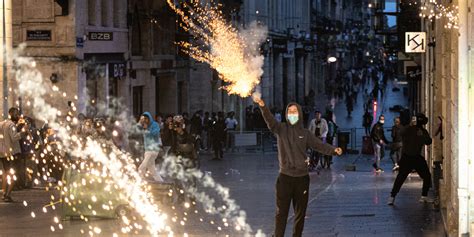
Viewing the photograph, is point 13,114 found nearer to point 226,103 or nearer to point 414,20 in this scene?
point 414,20

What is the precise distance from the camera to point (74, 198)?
1759 cm

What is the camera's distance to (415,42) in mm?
27594

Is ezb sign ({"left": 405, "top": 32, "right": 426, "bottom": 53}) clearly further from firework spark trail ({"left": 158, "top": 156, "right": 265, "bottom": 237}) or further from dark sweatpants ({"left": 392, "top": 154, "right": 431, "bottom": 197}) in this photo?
dark sweatpants ({"left": 392, "top": 154, "right": 431, "bottom": 197})

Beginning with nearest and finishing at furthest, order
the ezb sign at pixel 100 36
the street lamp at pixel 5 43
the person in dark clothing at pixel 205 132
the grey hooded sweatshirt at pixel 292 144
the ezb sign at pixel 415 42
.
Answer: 1. the grey hooded sweatshirt at pixel 292 144
2. the street lamp at pixel 5 43
3. the ezb sign at pixel 415 42
4. the ezb sign at pixel 100 36
5. the person in dark clothing at pixel 205 132

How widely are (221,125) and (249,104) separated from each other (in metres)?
20.1

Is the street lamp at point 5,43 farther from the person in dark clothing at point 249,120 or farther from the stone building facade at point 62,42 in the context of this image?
the person in dark clothing at point 249,120

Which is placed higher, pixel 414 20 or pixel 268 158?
pixel 414 20

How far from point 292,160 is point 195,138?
10.3 metres

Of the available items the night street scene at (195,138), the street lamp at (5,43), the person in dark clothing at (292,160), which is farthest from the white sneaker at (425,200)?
the street lamp at (5,43)

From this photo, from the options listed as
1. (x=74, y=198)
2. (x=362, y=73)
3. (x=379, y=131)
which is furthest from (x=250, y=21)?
(x=362, y=73)

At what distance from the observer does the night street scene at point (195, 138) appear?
1558cm

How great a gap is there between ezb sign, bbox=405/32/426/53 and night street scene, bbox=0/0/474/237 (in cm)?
3

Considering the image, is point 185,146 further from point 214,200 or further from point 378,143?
point 378,143

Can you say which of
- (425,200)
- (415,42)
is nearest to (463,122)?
(425,200)
